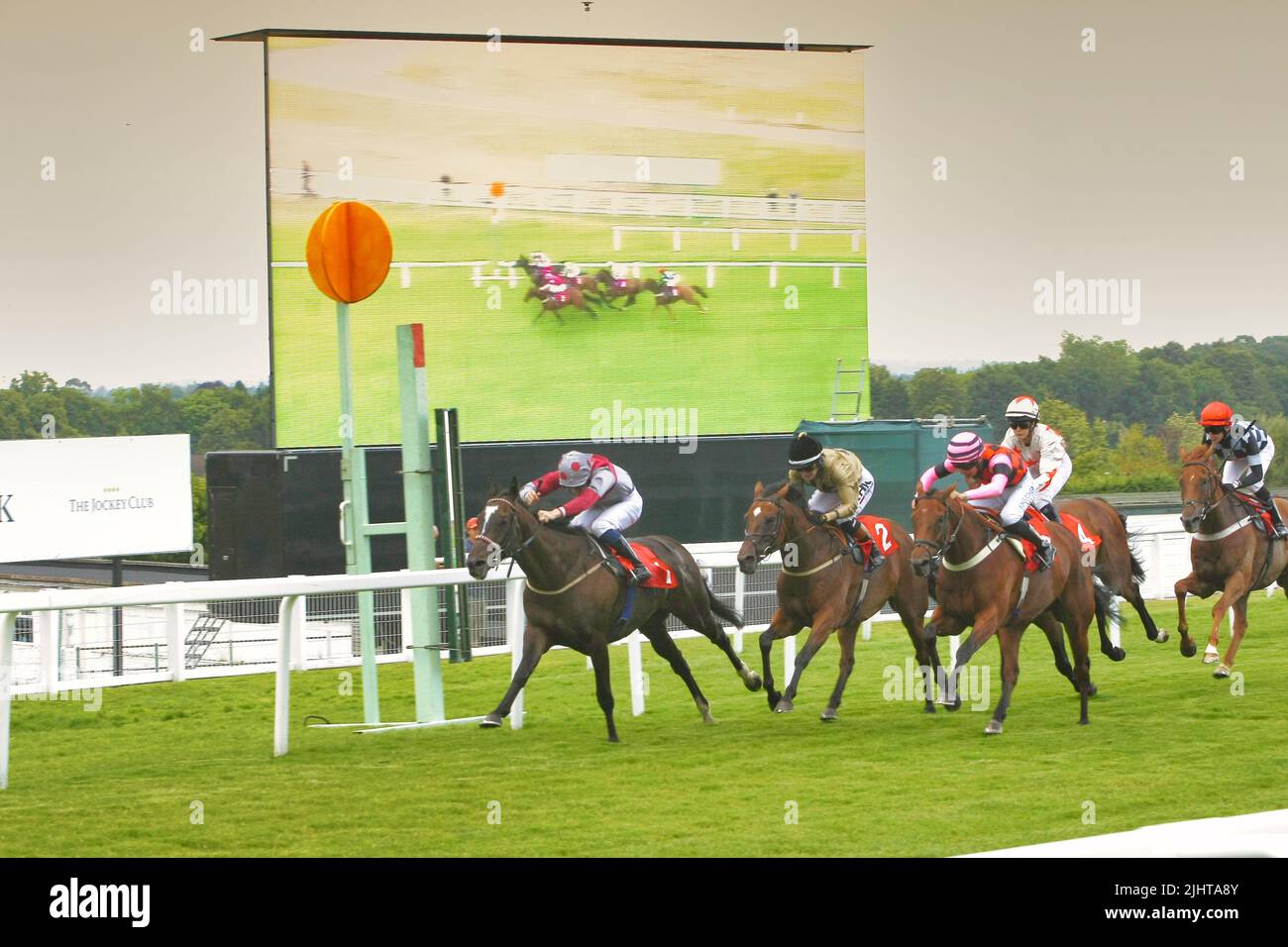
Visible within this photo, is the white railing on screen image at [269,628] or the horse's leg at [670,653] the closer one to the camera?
the white railing on screen image at [269,628]

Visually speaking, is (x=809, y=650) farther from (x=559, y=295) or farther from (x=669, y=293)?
(x=669, y=293)

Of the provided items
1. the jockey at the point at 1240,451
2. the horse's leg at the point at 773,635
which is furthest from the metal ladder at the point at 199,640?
the jockey at the point at 1240,451

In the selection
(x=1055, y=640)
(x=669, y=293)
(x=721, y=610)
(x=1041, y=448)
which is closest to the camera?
(x=1055, y=640)

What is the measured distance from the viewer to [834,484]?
8.52 m

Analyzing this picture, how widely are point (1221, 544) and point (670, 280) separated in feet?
28.8

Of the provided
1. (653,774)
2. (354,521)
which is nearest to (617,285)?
(354,521)

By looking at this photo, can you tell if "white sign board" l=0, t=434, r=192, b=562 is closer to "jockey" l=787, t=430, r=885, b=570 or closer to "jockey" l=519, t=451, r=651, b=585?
"jockey" l=519, t=451, r=651, b=585

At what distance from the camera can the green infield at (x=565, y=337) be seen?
1606 cm

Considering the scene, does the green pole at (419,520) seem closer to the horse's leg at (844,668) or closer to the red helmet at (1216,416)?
the horse's leg at (844,668)

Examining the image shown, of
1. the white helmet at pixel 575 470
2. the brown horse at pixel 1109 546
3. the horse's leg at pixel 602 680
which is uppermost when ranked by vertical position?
the white helmet at pixel 575 470

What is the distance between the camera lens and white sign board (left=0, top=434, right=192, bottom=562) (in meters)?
12.3

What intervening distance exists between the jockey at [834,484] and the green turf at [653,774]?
0.92 meters
